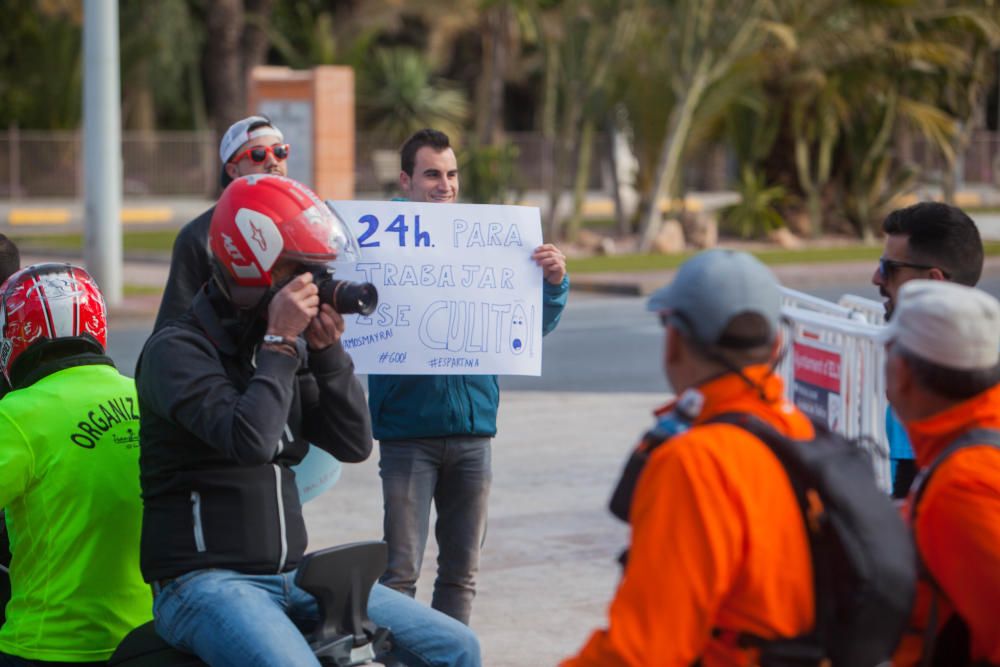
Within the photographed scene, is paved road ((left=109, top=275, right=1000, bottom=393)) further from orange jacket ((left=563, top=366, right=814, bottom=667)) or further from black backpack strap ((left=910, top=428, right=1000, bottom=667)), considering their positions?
orange jacket ((left=563, top=366, right=814, bottom=667))

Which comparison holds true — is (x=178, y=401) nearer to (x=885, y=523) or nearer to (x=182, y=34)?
(x=885, y=523)

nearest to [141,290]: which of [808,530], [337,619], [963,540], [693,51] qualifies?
[693,51]

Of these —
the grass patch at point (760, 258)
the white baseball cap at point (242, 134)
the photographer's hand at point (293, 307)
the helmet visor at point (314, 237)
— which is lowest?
the grass patch at point (760, 258)

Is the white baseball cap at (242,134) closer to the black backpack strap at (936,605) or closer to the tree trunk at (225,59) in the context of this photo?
the black backpack strap at (936,605)

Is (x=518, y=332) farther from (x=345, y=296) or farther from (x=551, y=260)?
(x=345, y=296)

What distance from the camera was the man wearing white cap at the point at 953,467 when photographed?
9.82 ft

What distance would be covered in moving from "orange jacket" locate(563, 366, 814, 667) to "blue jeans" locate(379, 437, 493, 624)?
8.69ft

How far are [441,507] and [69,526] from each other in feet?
6.10

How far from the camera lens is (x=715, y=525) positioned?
266cm

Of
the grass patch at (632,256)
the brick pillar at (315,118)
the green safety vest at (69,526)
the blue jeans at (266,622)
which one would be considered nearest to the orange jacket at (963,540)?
the blue jeans at (266,622)

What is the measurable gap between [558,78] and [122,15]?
64.2ft

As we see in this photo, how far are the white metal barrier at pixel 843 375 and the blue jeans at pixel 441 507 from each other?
3.84ft

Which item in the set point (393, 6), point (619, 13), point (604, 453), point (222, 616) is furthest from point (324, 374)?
point (393, 6)

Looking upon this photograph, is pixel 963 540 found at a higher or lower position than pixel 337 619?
higher
